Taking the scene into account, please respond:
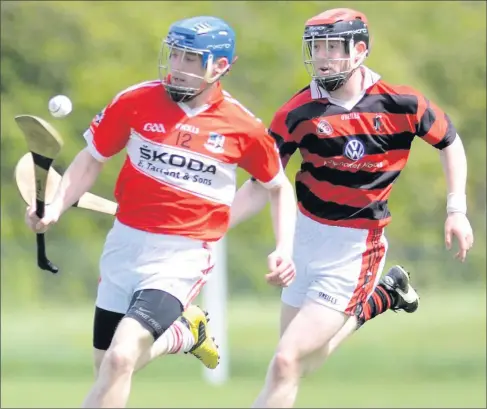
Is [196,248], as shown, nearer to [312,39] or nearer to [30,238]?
[312,39]

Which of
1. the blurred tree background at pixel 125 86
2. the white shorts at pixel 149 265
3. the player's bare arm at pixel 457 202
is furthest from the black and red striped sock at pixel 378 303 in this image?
the blurred tree background at pixel 125 86

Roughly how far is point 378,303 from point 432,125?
121cm

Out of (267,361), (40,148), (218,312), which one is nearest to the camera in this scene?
(40,148)

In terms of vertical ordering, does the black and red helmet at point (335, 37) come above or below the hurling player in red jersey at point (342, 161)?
above

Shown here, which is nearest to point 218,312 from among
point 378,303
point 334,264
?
point 378,303

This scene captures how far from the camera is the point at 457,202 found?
809 cm

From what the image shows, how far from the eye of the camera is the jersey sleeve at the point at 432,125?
8.16 metres

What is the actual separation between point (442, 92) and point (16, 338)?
9159 mm

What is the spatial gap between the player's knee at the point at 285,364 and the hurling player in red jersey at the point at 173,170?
1.86 ft

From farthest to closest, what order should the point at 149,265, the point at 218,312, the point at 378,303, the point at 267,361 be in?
the point at 267,361 < the point at 218,312 < the point at 378,303 < the point at 149,265

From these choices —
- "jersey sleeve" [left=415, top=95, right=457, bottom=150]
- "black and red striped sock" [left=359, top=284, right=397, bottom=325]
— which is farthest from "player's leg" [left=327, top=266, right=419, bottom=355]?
"jersey sleeve" [left=415, top=95, right=457, bottom=150]

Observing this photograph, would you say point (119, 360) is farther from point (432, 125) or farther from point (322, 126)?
point (432, 125)

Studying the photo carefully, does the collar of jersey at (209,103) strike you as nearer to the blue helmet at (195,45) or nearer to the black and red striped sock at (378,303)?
the blue helmet at (195,45)

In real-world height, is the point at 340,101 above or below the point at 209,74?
below
